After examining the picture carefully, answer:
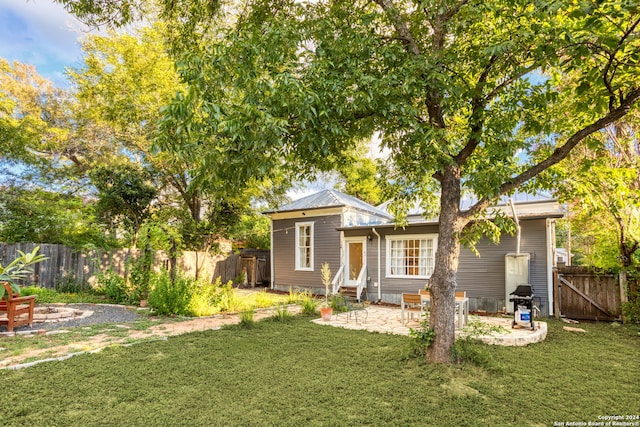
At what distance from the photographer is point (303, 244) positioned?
15.4 meters

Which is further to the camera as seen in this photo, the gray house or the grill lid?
the gray house

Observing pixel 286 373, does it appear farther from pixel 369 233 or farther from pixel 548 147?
pixel 369 233

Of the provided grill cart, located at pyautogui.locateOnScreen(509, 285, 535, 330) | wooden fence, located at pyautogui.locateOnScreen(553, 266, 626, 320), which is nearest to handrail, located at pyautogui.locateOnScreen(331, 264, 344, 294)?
grill cart, located at pyautogui.locateOnScreen(509, 285, 535, 330)

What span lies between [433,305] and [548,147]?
10.9 feet

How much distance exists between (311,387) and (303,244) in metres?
11.2

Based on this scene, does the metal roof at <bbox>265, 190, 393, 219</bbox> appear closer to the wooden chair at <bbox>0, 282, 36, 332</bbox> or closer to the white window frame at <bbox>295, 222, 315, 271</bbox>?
the white window frame at <bbox>295, 222, 315, 271</bbox>

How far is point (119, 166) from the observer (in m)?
12.5

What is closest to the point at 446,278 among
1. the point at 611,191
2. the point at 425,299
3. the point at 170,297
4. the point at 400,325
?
the point at 425,299

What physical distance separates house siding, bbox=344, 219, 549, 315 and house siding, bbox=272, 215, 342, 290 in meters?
2.51

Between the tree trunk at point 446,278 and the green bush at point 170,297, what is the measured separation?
6.10m

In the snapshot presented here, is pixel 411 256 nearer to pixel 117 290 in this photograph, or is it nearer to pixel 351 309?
pixel 351 309

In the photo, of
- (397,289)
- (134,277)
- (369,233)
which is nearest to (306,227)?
(369,233)

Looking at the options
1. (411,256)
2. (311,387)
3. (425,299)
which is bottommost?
(311,387)

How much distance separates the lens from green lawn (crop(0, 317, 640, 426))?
348 cm
